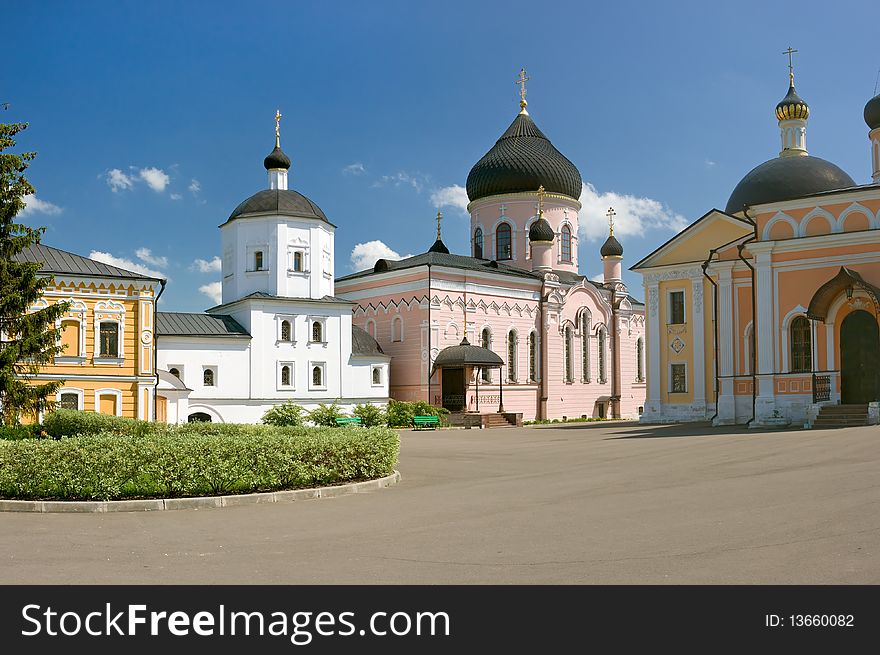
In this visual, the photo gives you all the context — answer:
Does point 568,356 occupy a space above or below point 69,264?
below

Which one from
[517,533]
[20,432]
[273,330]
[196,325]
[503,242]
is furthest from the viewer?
[503,242]

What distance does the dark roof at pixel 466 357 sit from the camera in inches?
1474

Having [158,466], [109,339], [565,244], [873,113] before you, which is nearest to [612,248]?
[565,244]

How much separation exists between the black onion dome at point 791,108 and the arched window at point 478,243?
17082 millimetres

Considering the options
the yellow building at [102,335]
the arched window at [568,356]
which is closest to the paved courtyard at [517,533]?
the yellow building at [102,335]

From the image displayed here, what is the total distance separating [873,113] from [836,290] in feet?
33.7

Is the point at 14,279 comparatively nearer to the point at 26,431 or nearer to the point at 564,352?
the point at 26,431

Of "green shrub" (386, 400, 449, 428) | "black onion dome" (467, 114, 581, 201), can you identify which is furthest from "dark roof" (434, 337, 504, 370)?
"black onion dome" (467, 114, 581, 201)

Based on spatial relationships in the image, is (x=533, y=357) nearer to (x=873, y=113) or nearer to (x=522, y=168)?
(x=522, y=168)

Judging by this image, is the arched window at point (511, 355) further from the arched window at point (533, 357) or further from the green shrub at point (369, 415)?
the green shrub at point (369, 415)

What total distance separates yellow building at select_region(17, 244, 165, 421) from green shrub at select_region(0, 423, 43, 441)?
26.1 feet

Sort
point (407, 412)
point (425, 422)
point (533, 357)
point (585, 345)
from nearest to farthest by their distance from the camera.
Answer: point (425, 422), point (407, 412), point (533, 357), point (585, 345)

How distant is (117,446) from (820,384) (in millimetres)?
20672

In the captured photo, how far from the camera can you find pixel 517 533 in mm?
8664
